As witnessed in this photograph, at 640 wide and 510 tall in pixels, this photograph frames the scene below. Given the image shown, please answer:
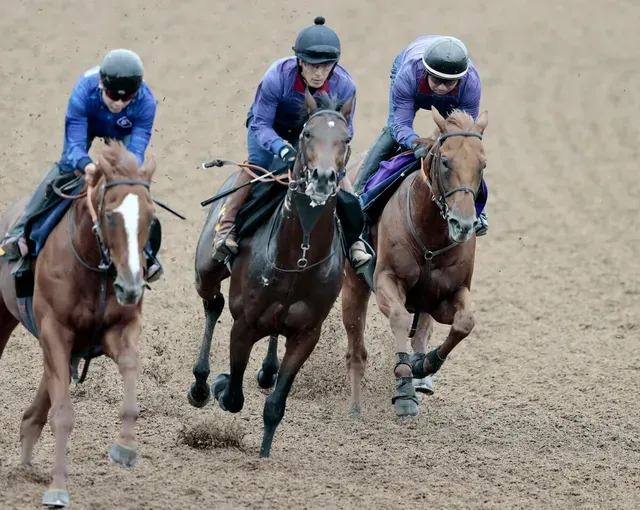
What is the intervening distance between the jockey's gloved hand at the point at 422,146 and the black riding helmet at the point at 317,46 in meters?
1.19

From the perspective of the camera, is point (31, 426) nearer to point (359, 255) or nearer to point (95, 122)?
point (95, 122)

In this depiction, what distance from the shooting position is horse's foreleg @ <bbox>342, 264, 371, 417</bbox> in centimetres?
930

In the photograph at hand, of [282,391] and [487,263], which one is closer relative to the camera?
[282,391]

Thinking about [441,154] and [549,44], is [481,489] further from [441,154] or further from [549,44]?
[549,44]

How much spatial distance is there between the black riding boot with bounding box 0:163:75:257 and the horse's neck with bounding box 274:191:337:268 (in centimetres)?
129

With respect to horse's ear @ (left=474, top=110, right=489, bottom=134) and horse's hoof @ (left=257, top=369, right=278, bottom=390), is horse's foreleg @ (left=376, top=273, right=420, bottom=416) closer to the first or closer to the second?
horse's hoof @ (left=257, top=369, right=278, bottom=390)

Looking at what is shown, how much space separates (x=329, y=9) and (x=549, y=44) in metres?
3.24

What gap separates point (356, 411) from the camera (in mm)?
9148

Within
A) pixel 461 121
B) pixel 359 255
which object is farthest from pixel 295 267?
pixel 461 121

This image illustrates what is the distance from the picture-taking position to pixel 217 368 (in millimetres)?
10219

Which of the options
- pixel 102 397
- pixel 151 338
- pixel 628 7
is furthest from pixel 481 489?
pixel 628 7

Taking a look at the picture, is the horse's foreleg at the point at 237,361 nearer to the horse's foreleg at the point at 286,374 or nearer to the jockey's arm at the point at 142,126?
the horse's foreleg at the point at 286,374

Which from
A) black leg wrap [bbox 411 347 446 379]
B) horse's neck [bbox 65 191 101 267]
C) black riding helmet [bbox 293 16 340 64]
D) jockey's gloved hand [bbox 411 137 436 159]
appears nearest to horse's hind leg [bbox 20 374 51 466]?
horse's neck [bbox 65 191 101 267]

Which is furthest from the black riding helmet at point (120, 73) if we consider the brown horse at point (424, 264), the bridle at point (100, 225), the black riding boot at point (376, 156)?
the black riding boot at point (376, 156)
